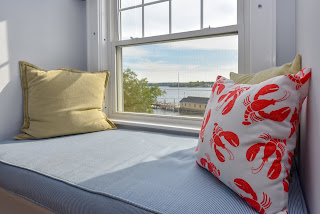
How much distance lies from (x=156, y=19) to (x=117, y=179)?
140 cm

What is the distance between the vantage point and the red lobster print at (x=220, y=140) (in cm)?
66

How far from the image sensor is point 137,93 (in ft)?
6.46

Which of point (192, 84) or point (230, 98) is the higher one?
point (192, 84)

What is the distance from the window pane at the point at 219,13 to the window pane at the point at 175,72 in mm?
102

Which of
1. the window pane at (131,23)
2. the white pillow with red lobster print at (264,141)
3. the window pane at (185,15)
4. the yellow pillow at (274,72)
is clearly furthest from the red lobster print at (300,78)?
the window pane at (131,23)

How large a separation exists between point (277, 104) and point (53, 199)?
0.80 metres

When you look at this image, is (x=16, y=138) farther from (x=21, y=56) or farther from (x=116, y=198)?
(x=116, y=198)

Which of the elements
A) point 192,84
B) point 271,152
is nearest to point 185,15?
point 192,84

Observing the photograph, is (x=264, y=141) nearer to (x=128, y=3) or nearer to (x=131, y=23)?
(x=131, y=23)

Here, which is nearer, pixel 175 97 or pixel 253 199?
pixel 253 199

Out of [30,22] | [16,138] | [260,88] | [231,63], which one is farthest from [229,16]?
[16,138]

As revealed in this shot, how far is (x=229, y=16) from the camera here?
150 cm

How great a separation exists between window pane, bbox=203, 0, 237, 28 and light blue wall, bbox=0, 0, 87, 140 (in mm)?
1134

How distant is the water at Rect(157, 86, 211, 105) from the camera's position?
1.62m
